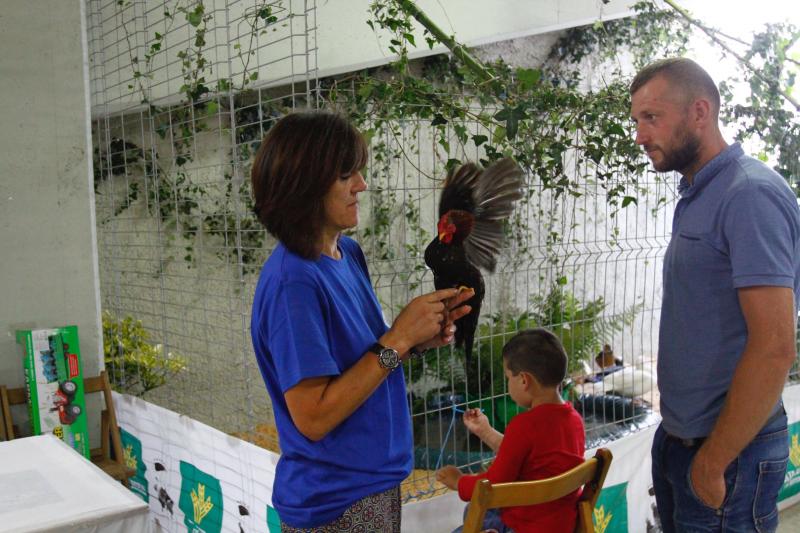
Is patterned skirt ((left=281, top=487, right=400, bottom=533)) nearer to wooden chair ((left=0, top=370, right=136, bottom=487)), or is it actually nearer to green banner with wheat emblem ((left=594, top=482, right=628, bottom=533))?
green banner with wheat emblem ((left=594, top=482, right=628, bottom=533))

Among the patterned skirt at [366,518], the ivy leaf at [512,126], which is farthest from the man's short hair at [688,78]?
the patterned skirt at [366,518]

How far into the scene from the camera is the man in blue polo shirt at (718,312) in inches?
49.9

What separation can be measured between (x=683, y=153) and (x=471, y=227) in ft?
1.89

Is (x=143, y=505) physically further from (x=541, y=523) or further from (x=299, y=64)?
(x=299, y=64)

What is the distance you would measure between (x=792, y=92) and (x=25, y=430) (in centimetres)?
364

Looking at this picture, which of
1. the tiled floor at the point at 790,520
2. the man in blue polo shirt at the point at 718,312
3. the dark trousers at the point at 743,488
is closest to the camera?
the man in blue polo shirt at the point at 718,312

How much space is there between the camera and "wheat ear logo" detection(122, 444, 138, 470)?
272 centimetres

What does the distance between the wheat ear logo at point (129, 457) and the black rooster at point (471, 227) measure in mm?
1997

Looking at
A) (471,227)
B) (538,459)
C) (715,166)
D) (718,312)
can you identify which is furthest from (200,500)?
(715,166)

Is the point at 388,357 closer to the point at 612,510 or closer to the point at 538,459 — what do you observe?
the point at 538,459

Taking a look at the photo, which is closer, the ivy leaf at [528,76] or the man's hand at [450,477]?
the man's hand at [450,477]

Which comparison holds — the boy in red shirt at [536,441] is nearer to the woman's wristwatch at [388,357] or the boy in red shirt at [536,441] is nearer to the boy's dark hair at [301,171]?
the woman's wristwatch at [388,357]

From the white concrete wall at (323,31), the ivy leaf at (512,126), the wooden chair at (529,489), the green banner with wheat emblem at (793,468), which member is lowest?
the green banner with wheat emblem at (793,468)

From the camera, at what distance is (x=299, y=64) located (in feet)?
10.9
